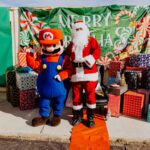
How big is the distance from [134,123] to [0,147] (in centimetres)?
222

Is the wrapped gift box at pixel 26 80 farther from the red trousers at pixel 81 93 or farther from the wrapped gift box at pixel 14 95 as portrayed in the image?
the red trousers at pixel 81 93

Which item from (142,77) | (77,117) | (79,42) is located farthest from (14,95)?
(142,77)

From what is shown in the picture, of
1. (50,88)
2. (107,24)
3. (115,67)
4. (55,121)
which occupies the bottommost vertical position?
(55,121)

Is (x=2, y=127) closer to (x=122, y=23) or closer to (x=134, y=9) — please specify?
(x=122, y=23)

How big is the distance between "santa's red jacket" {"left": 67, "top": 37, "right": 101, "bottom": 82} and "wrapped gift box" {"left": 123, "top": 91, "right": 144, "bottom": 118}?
86 centimetres

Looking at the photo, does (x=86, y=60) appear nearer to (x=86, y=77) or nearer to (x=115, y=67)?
(x=86, y=77)

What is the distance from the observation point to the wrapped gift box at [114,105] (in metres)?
4.18

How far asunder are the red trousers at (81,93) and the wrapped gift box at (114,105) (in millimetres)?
514

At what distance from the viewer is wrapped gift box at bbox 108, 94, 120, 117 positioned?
4176 millimetres

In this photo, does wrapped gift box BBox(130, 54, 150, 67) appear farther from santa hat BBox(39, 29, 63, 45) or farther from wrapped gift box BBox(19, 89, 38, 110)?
wrapped gift box BBox(19, 89, 38, 110)

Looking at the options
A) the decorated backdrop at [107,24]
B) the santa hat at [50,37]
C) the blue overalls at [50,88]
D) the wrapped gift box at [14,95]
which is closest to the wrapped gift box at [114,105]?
the blue overalls at [50,88]

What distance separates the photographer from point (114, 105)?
4199 millimetres

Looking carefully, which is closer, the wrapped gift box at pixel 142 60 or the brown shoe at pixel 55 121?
the brown shoe at pixel 55 121

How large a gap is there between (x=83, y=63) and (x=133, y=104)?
128 cm
